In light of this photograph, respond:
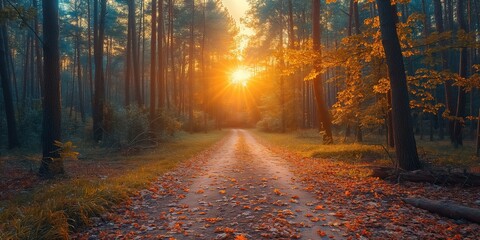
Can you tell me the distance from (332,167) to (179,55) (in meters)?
35.4

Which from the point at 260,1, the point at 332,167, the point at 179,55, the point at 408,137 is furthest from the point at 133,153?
the point at 179,55

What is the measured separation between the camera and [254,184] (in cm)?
852

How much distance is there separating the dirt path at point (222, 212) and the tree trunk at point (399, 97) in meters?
3.28

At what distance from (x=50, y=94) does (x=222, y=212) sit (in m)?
6.84

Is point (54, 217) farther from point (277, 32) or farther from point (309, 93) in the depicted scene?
point (309, 93)

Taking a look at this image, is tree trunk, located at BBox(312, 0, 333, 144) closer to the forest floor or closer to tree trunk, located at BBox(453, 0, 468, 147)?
tree trunk, located at BBox(453, 0, 468, 147)

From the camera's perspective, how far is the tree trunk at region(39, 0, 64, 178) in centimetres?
922

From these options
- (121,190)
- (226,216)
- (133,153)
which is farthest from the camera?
(133,153)

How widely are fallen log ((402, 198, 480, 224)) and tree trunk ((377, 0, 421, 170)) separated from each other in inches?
115

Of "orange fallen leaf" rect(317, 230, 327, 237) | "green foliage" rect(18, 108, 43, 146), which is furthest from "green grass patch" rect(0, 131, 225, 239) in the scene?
"green foliage" rect(18, 108, 43, 146)

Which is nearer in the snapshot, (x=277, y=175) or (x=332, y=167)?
(x=277, y=175)

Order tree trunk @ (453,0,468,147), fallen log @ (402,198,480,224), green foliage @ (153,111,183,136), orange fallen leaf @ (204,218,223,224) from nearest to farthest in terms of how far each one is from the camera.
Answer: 1. fallen log @ (402,198,480,224)
2. orange fallen leaf @ (204,218,223,224)
3. tree trunk @ (453,0,468,147)
4. green foliage @ (153,111,183,136)

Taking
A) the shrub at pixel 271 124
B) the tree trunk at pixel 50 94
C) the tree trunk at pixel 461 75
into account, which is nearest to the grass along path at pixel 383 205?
the tree trunk at pixel 50 94

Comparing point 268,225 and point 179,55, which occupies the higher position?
point 179,55
